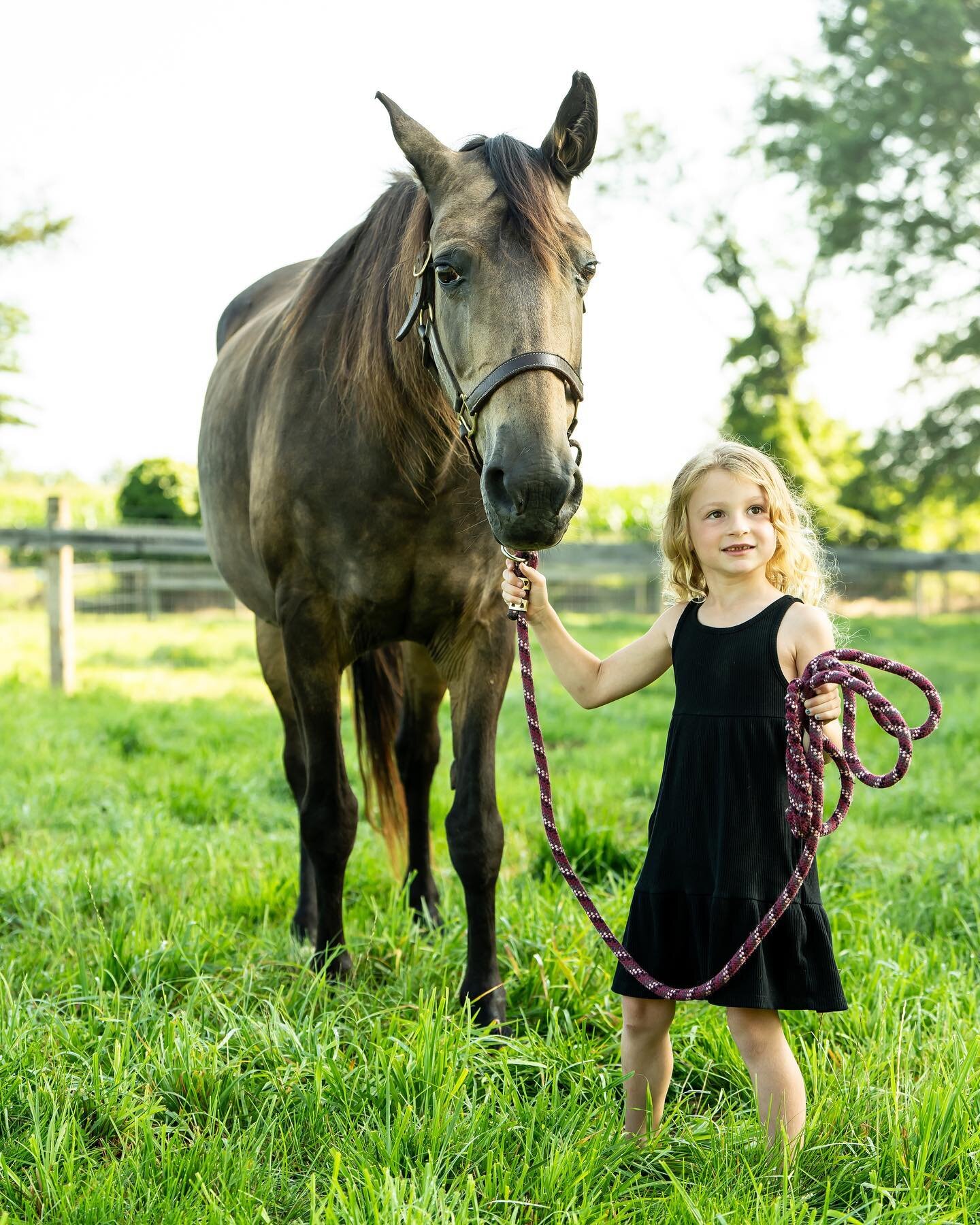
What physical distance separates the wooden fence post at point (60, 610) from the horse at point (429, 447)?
5.58 meters

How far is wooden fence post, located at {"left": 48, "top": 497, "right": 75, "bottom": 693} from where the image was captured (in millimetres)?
8078

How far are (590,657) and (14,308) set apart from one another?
26.2 m

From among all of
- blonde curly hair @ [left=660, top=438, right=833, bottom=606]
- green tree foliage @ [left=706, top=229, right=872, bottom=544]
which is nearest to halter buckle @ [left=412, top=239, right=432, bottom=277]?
blonde curly hair @ [left=660, top=438, right=833, bottom=606]

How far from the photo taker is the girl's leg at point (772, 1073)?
1712 mm

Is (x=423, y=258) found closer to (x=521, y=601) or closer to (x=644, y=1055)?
(x=521, y=601)

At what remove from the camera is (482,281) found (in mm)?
1954

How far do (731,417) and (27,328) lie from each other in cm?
1727

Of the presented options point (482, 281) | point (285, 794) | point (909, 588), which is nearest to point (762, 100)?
point (909, 588)

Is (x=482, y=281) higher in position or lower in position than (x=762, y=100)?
lower

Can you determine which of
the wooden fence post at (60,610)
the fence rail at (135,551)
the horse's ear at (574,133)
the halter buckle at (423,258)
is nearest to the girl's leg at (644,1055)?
the halter buckle at (423,258)

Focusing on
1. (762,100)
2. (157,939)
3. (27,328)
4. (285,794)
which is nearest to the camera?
(157,939)

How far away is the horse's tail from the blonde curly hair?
162cm

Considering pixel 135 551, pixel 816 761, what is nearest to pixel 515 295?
pixel 816 761

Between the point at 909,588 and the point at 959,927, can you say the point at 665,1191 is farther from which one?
the point at 909,588
